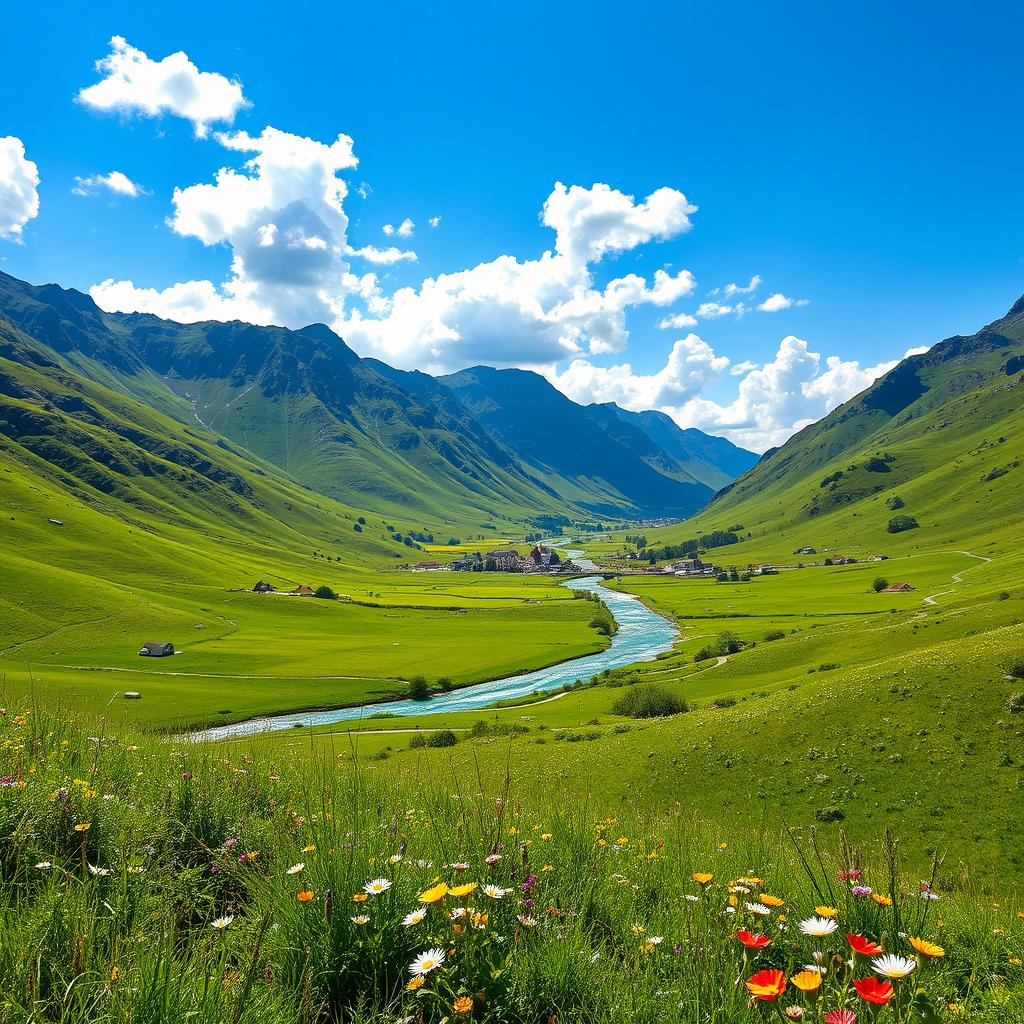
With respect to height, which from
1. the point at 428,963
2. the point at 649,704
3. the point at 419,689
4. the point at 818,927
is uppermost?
the point at 818,927

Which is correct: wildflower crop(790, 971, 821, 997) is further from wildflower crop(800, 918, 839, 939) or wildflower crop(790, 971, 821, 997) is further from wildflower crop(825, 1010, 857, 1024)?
wildflower crop(800, 918, 839, 939)

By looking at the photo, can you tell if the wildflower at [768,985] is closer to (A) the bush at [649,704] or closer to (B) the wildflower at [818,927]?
(B) the wildflower at [818,927]

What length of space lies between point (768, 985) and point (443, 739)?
184 ft

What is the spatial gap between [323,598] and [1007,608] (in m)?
155

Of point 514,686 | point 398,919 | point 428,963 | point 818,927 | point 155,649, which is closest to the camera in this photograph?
point 818,927

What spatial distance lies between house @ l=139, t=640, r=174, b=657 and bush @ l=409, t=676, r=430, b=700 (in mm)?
44874

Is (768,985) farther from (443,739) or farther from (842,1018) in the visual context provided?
(443,739)

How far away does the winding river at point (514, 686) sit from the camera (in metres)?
72.4

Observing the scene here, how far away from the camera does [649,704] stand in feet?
195

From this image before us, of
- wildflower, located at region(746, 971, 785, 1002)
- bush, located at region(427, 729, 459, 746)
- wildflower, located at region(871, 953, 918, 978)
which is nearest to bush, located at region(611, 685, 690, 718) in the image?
bush, located at region(427, 729, 459, 746)

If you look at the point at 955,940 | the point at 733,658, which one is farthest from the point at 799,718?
the point at 733,658

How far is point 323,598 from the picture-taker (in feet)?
554

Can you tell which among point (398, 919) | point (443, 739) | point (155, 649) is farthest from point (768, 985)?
point (155, 649)

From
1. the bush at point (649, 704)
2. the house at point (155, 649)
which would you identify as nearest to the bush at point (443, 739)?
the bush at point (649, 704)
